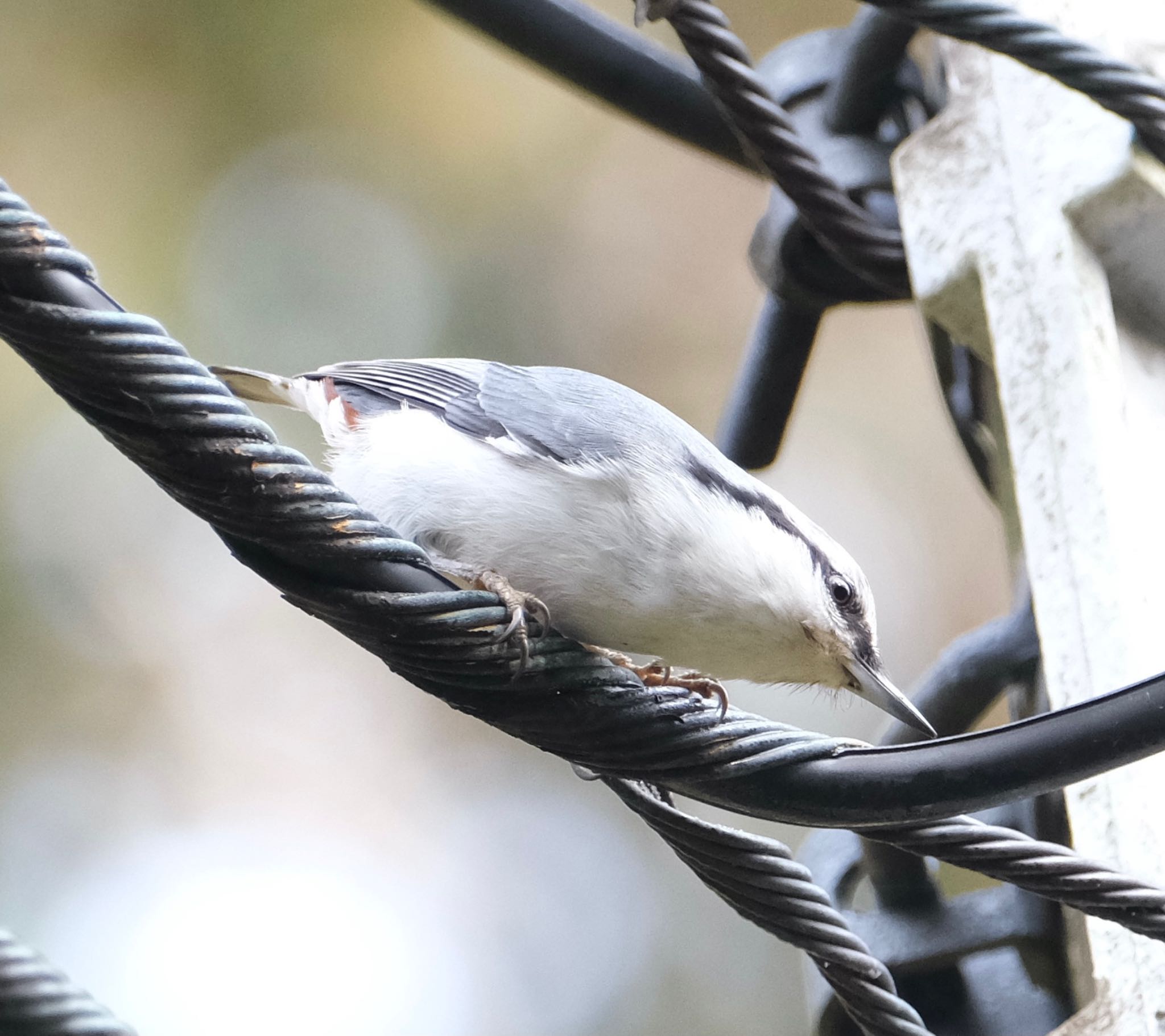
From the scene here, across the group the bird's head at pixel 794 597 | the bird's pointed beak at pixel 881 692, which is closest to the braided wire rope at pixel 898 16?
the bird's head at pixel 794 597

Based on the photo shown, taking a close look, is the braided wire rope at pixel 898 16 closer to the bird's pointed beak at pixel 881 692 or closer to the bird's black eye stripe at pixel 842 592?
the bird's black eye stripe at pixel 842 592

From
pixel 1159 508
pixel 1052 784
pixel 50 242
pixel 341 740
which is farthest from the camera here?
pixel 341 740

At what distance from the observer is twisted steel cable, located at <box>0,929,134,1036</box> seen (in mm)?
907

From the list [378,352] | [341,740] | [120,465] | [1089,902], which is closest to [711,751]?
[1089,902]

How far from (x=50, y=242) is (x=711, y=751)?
860 millimetres

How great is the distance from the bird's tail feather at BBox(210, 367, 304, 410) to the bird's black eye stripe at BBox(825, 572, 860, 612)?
3.53 ft

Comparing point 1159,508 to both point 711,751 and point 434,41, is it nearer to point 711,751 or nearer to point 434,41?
point 711,751

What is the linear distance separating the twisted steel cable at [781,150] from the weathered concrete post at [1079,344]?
0.33ft

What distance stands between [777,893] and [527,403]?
0.87 m

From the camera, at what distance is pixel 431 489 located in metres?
1.97

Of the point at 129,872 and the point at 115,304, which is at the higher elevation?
the point at 115,304

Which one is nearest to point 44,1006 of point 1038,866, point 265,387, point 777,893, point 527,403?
point 777,893

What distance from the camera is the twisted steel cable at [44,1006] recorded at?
907 millimetres

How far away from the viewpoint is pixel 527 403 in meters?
2.09
